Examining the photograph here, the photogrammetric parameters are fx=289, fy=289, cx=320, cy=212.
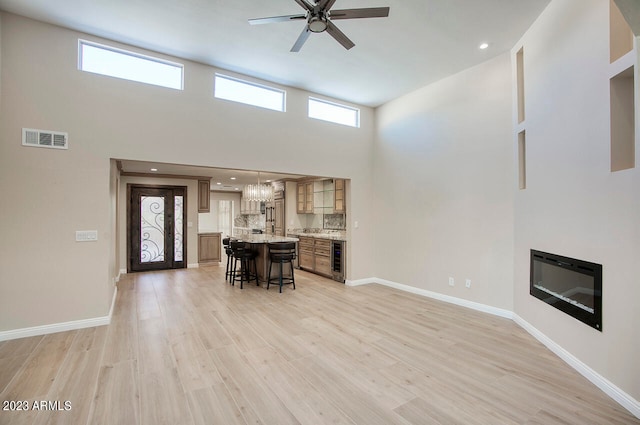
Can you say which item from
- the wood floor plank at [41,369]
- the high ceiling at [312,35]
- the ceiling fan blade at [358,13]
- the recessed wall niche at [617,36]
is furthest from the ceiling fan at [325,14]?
the wood floor plank at [41,369]

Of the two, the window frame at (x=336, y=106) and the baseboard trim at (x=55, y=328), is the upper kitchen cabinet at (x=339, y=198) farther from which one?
the baseboard trim at (x=55, y=328)

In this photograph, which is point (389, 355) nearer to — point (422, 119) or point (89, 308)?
point (89, 308)

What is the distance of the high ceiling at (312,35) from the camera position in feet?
10.7

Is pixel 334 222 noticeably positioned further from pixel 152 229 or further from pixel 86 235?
pixel 86 235

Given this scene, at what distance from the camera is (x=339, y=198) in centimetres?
675

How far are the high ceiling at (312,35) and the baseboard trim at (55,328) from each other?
146 inches

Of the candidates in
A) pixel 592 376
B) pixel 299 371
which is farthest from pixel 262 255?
pixel 592 376

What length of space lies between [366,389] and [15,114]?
16.0 feet

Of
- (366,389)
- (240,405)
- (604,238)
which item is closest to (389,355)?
(366,389)

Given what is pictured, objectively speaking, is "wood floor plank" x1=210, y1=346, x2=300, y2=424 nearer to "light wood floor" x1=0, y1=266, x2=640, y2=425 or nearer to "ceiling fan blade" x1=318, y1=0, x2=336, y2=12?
"light wood floor" x1=0, y1=266, x2=640, y2=425

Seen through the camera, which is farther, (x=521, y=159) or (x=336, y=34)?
(x=521, y=159)

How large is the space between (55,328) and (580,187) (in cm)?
599

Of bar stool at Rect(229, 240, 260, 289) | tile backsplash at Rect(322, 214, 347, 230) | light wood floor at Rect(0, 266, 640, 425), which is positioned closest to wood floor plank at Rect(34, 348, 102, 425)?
light wood floor at Rect(0, 266, 640, 425)

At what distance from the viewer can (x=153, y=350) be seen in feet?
10.3
